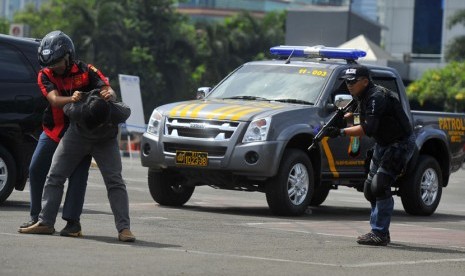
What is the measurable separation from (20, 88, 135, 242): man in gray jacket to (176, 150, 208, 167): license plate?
3718 mm

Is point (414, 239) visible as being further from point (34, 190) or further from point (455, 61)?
point (455, 61)

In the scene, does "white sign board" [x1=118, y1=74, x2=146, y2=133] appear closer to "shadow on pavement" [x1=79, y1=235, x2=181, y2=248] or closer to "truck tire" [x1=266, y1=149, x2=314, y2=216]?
"truck tire" [x1=266, y1=149, x2=314, y2=216]

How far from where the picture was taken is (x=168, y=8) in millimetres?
96938

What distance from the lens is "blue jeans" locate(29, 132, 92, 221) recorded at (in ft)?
34.9

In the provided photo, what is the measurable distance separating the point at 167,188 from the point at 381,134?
441cm

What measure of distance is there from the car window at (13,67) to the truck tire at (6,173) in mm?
767

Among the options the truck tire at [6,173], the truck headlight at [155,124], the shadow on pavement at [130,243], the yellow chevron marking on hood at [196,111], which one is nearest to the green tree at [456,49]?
the truck headlight at [155,124]

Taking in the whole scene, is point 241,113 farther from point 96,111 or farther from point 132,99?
point 132,99

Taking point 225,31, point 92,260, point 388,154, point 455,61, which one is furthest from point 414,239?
point 225,31

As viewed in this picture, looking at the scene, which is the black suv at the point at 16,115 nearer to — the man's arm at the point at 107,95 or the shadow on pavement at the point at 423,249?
the man's arm at the point at 107,95

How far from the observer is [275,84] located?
15.6m

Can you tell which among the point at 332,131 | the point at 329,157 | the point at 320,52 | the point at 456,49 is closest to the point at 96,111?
the point at 332,131

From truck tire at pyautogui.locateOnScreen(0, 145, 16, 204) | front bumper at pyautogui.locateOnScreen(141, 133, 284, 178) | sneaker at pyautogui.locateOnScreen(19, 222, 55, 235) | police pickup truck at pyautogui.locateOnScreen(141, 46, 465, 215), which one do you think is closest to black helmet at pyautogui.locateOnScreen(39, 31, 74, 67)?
sneaker at pyautogui.locateOnScreen(19, 222, 55, 235)

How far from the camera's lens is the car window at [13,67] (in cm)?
1386
